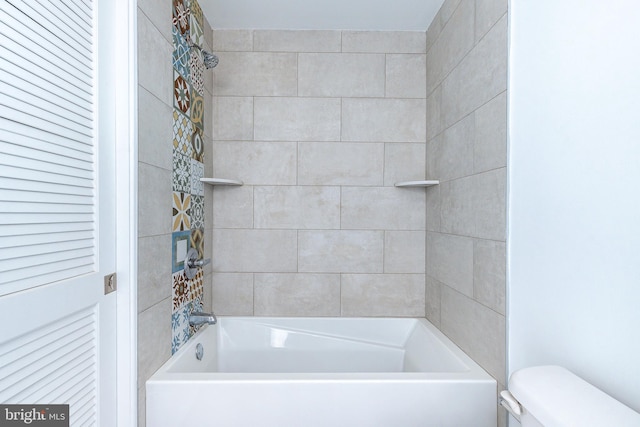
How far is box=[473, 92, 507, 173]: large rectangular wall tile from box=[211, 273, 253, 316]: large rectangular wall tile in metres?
1.51

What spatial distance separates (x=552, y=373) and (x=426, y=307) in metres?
1.41

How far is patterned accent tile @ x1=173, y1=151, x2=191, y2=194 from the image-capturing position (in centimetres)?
164

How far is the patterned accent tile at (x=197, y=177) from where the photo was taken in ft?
6.18

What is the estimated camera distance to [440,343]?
182cm

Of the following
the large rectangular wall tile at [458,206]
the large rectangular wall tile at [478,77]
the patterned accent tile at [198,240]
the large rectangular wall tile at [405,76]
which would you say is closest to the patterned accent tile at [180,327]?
the patterned accent tile at [198,240]

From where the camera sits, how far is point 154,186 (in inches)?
55.3

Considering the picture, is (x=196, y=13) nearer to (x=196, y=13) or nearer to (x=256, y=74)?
(x=196, y=13)

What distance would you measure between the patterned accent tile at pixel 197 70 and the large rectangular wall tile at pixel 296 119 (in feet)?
1.24

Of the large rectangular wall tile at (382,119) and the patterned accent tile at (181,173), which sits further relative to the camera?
the large rectangular wall tile at (382,119)

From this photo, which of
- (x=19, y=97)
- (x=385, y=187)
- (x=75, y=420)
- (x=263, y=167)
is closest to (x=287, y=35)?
(x=263, y=167)

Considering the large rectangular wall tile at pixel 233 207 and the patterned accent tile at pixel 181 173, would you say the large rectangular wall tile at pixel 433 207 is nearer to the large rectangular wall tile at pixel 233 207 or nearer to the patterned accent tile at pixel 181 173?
the large rectangular wall tile at pixel 233 207

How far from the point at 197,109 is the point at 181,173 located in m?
0.44

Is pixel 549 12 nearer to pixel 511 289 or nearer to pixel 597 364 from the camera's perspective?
pixel 511 289

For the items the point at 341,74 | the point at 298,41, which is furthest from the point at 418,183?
the point at 298,41
